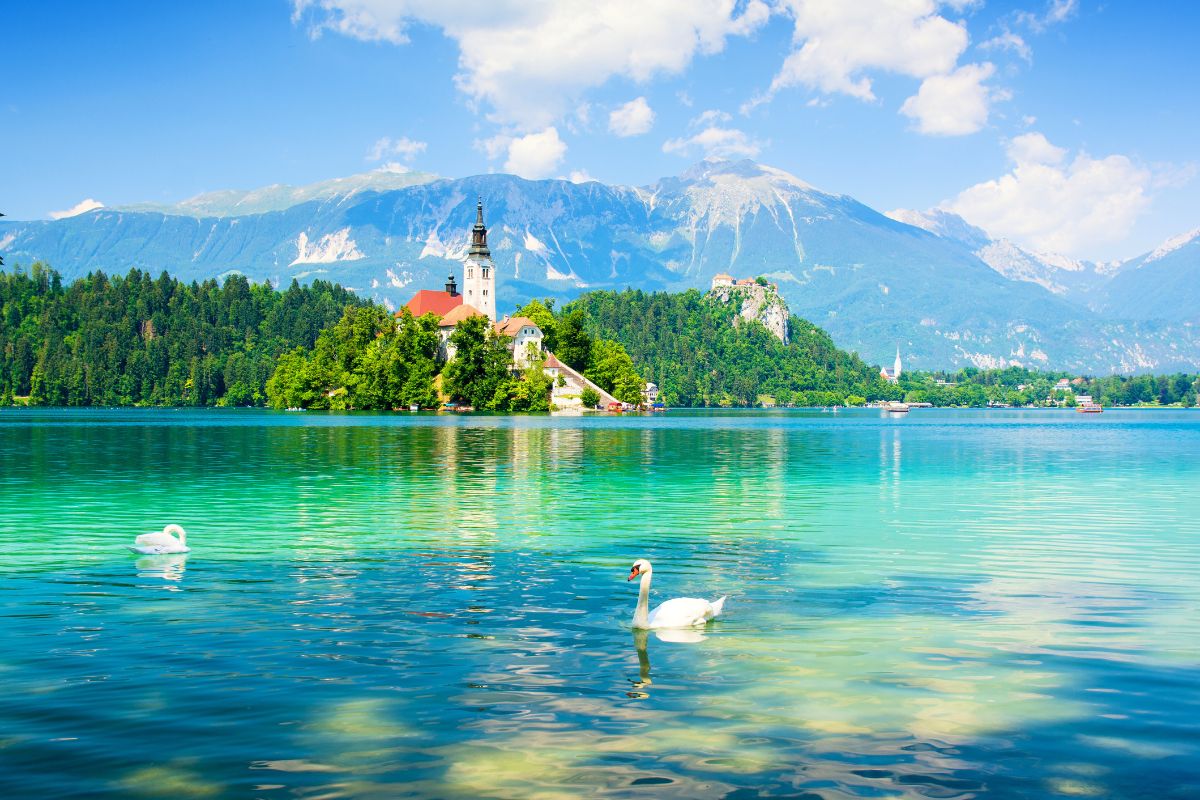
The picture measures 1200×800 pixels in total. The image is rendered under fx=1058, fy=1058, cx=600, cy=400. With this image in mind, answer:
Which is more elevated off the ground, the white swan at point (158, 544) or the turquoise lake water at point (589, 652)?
the white swan at point (158, 544)

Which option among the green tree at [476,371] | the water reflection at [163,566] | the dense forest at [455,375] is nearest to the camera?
the water reflection at [163,566]

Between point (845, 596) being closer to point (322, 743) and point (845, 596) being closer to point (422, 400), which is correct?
point (322, 743)

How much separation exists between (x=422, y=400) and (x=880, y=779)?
186 metres

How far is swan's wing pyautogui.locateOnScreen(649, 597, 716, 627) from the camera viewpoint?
58.7 ft

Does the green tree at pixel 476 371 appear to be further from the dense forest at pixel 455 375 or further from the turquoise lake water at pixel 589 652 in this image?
the turquoise lake water at pixel 589 652

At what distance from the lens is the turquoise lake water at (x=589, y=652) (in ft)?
37.7

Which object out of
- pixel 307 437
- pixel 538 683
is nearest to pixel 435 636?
pixel 538 683

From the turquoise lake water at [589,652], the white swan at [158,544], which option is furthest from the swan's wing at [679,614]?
the white swan at [158,544]

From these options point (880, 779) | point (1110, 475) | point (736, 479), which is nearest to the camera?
point (880, 779)

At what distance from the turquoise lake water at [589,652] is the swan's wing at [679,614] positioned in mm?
322

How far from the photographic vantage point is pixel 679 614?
706 inches

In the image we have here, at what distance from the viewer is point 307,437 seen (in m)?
94.0

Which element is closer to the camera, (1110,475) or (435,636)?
(435,636)

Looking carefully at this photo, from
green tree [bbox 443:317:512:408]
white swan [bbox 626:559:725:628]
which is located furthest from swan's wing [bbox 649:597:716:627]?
green tree [bbox 443:317:512:408]
